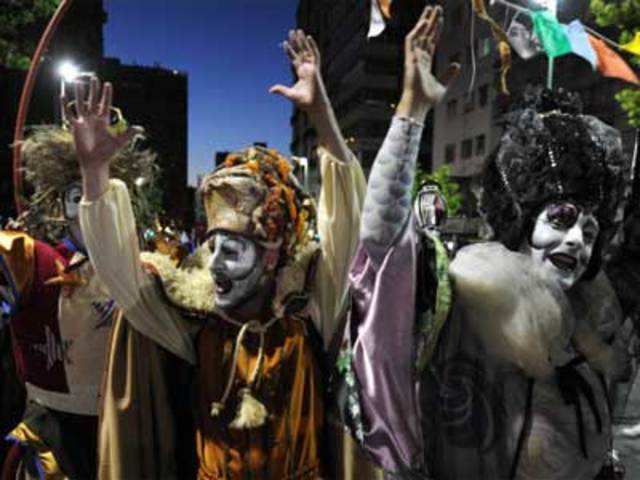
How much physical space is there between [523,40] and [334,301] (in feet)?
7.87

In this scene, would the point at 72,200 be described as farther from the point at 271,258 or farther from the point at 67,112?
the point at 271,258

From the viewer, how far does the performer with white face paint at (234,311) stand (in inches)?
73.6

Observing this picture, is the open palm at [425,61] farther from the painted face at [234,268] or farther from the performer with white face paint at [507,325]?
the painted face at [234,268]

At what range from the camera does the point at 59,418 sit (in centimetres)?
251

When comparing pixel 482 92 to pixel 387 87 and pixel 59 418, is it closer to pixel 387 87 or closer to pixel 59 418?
pixel 387 87

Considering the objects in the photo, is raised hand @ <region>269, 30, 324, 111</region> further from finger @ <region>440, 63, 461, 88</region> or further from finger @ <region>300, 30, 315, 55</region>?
finger @ <region>440, 63, 461, 88</region>

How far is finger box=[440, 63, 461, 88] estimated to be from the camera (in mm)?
1355

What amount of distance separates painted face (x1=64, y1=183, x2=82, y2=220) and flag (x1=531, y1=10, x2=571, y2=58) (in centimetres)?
246

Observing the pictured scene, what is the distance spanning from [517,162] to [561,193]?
0.14 m

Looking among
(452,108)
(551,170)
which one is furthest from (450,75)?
(452,108)

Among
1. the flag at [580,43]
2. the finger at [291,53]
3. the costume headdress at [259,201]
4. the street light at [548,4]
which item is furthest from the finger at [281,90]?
the street light at [548,4]

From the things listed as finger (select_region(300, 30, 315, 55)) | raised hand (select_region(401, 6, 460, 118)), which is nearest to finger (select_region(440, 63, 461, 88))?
raised hand (select_region(401, 6, 460, 118))

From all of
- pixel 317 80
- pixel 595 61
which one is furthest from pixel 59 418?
pixel 595 61

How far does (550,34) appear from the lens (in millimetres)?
3262
